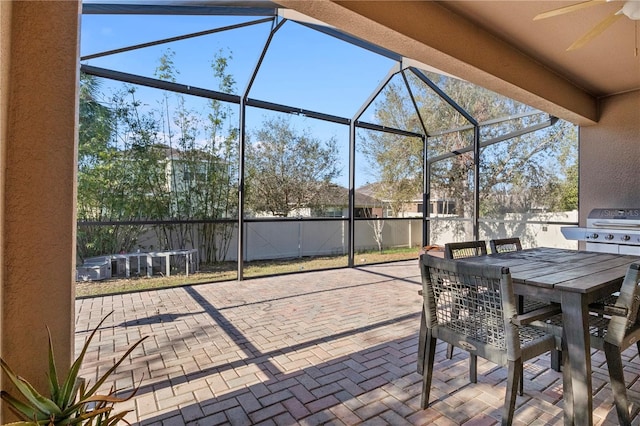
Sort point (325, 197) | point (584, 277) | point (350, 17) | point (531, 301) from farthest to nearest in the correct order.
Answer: point (325, 197) < point (531, 301) < point (350, 17) < point (584, 277)

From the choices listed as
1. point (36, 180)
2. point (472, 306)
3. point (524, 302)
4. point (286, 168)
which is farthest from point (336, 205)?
point (36, 180)

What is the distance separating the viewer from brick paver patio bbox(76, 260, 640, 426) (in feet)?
6.28

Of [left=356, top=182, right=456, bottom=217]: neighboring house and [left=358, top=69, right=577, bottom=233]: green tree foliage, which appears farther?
[left=356, top=182, right=456, bottom=217]: neighboring house

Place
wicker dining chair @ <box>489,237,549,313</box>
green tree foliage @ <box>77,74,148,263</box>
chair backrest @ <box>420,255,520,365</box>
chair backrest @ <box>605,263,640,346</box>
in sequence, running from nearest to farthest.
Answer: chair backrest @ <box>420,255,520,365</box> < chair backrest @ <box>605,263,640,346</box> < wicker dining chair @ <box>489,237,549,313</box> < green tree foliage @ <box>77,74,148,263</box>

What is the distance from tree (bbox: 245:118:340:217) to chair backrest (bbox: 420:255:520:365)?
461 cm

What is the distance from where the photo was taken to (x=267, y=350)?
278cm

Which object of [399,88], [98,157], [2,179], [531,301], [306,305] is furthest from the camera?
[399,88]

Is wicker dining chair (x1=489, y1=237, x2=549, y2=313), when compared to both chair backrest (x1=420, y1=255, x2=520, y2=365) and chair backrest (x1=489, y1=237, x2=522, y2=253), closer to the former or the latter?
chair backrest (x1=489, y1=237, x2=522, y2=253)

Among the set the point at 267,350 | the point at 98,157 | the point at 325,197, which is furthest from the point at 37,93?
the point at 325,197

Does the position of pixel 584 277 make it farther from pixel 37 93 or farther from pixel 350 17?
pixel 37 93

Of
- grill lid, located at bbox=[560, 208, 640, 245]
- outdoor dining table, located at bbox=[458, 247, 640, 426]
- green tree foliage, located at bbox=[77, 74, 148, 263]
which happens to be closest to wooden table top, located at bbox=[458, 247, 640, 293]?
outdoor dining table, located at bbox=[458, 247, 640, 426]

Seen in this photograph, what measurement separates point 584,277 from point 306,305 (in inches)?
112

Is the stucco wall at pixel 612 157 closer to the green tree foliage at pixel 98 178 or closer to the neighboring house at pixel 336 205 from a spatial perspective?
the neighboring house at pixel 336 205

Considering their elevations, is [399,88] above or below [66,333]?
above
